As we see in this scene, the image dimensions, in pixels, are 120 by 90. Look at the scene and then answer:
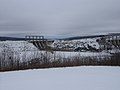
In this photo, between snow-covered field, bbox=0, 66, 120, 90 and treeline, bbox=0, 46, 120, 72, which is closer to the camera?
snow-covered field, bbox=0, 66, 120, 90

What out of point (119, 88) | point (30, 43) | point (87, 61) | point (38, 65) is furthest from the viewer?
point (30, 43)

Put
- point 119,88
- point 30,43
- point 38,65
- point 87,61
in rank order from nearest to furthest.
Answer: point 119,88
point 38,65
point 87,61
point 30,43

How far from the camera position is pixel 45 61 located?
17844 millimetres

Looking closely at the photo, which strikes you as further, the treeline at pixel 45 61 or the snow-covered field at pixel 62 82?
the treeline at pixel 45 61

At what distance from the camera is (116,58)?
58.9 ft

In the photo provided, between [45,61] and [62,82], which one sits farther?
[45,61]

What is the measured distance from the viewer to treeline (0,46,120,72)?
16.7 metres

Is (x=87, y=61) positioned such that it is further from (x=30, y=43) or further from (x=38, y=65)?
(x=30, y=43)

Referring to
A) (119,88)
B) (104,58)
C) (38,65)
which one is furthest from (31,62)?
(119,88)

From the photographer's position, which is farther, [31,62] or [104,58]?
[104,58]

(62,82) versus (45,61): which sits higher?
(45,61)

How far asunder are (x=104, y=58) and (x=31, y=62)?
5.72 metres

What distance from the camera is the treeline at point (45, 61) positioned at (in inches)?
656

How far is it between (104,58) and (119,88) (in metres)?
10.8
